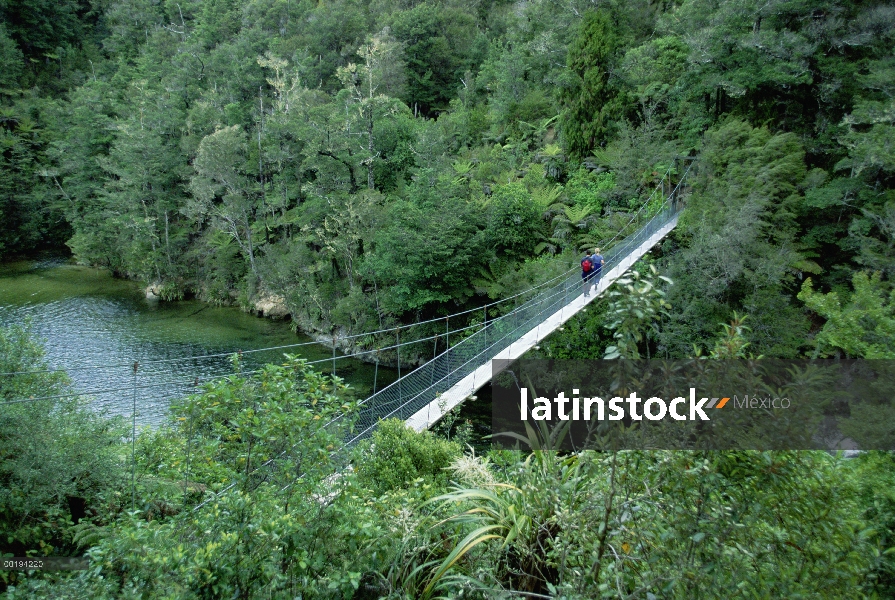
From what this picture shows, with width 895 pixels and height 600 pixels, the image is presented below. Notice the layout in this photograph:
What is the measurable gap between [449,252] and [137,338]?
9.63 meters

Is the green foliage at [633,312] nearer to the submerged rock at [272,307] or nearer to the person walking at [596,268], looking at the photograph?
the person walking at [596,268]

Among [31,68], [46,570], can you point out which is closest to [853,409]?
[46,570]

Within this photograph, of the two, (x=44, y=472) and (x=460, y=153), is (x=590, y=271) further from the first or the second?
(x=460, y=153)

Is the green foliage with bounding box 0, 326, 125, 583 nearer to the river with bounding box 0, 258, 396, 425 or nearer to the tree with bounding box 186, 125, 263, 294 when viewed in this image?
the river with bounding box 0, 258, 396, 425

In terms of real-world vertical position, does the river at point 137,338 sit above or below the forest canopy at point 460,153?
below

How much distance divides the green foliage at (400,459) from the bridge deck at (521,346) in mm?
1697

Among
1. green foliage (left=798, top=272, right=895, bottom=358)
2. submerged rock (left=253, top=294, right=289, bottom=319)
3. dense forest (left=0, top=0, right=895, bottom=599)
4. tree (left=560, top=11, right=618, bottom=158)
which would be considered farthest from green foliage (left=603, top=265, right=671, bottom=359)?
submerged rock (left=253, top=294, right=289, bottom=319)

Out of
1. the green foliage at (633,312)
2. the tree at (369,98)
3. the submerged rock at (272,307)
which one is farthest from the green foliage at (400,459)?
the submerged rock at (272,307)

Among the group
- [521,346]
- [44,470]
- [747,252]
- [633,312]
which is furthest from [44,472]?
[747,252]

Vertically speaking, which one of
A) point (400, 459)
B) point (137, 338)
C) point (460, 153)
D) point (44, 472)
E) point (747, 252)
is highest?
point (460, 153)

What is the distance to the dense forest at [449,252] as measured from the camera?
82.4 inches

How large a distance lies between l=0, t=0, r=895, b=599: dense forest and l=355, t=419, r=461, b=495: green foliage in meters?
0.03

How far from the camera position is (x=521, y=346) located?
8562 millimetres

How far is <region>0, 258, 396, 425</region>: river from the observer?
11645mm
